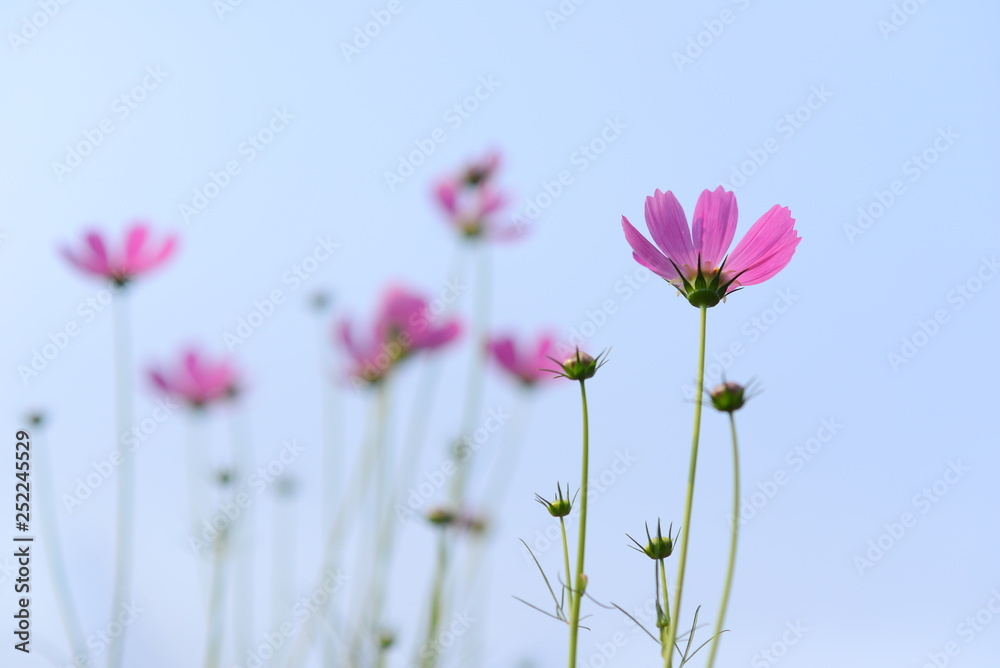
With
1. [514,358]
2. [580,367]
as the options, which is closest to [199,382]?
[514,358]

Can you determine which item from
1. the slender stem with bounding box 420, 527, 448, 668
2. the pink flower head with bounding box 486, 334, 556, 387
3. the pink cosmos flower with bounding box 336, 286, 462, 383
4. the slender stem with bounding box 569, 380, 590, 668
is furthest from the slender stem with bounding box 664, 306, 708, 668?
the pink flower head with bounding box 486, 334, 556, 387

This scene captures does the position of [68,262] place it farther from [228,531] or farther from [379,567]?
[379,567]

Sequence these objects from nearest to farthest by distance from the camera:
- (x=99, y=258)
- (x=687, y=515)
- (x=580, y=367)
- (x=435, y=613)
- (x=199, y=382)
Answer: (x=687, y=515) < (x=580, y=367) < (x=435, y=613) < (x=99, y=258) < (x=199, y=382)

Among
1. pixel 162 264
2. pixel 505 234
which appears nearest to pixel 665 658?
pixel 162 264

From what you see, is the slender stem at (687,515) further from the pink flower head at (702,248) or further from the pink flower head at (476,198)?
the pink flower head at (476,198)

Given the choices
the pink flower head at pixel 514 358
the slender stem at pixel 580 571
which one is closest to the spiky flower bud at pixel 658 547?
the slender stem at pixel 580 571

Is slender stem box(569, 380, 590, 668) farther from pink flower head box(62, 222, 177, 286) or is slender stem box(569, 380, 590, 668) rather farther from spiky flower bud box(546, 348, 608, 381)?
pink flower head box(62, 222, 177, 286)

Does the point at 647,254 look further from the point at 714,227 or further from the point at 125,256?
the point at 125,256

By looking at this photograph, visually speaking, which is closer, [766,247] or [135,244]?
[766,247]
